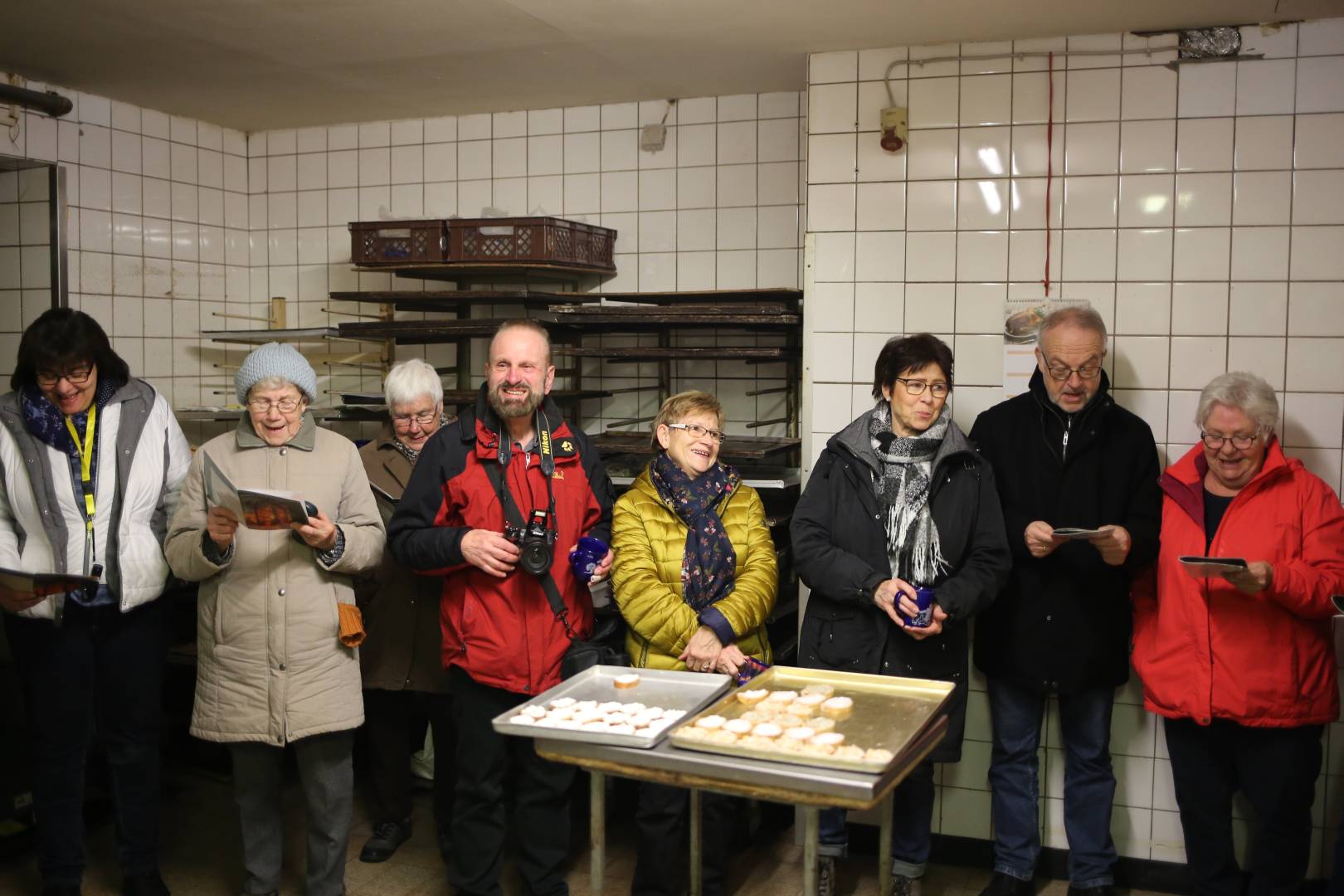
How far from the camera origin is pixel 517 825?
2.86 m

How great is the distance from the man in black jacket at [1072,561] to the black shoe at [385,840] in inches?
71.4

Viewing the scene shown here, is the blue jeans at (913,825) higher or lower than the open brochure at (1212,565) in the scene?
lower

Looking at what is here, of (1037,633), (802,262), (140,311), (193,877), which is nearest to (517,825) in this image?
(193,877)

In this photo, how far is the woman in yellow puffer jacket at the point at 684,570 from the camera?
2699 millimetres

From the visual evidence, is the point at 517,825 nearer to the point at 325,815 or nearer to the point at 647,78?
the point at 325,815

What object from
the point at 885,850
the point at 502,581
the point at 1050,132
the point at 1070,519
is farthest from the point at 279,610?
the point at 1050,132

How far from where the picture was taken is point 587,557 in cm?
265

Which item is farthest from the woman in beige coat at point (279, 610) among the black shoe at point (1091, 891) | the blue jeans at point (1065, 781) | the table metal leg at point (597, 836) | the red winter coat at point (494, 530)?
A: the black shoe at point (1091, 891)

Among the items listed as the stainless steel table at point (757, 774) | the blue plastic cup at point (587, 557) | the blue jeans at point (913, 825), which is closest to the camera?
the stainless steel table at point (757, 774)

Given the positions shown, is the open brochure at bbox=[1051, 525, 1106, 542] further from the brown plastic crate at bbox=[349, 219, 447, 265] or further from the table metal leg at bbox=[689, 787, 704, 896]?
the brown plastic crate at bbox=[349, 219, 447, 265]

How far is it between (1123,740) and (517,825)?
5.76 ft

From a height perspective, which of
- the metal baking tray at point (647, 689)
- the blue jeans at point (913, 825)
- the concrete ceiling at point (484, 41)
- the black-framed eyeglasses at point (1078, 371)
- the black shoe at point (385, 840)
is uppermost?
the concrete ceiling at point (484, 41)

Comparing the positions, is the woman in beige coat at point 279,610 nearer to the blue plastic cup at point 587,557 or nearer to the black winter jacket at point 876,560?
the blue plastic cup at point 587,557

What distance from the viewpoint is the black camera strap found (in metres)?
2.70
